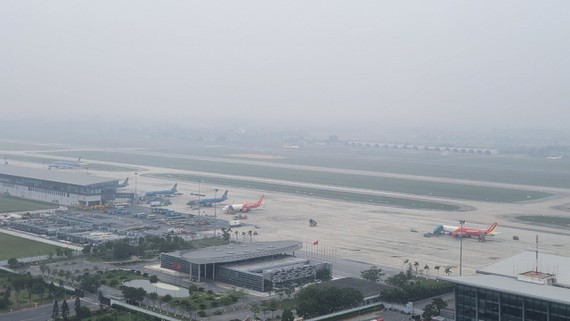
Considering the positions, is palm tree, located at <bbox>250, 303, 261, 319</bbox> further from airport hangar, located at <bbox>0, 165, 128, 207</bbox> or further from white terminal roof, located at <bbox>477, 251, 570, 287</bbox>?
airport hangar, located at <bbox>0, 165, 128, 207</bbox>

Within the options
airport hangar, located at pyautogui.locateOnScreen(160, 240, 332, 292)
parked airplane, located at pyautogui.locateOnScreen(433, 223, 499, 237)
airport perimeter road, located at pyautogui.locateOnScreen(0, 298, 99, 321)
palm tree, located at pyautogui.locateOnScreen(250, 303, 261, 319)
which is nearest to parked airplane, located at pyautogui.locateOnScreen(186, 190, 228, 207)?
parked airplane, located at pyautogui.locateOnScreen(433, 223, 499, 237)

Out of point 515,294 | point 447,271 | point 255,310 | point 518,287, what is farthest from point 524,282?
point 447,271

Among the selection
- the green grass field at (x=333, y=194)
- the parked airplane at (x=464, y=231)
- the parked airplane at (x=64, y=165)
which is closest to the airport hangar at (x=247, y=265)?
the parked airplane at (x=464, y=231)

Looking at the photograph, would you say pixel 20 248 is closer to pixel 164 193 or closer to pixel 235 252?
pixel 235 252

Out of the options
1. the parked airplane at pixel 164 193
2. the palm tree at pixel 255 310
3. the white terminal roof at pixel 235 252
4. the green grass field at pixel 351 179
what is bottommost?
the palm tree at pixel 255 310

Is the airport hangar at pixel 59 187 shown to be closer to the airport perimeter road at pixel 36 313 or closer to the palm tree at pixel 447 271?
the airport perimeter road at pixel 36 313

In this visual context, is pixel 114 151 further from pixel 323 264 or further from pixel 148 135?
pixel 323 264

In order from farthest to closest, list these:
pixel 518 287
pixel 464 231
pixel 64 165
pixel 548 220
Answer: pixel 64 165 < pixel 548 220 < pixel 464 231 < pixel 518 287
